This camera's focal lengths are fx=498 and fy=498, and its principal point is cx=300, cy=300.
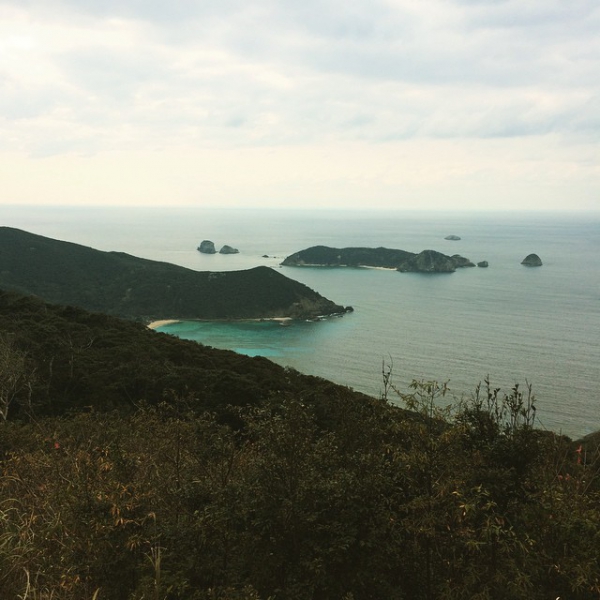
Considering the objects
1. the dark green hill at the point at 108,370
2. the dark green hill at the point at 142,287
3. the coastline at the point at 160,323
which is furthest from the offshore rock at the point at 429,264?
the dark green hill at the point at 108,370

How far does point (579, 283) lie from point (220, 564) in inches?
5284

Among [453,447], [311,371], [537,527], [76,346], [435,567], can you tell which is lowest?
[311,371]

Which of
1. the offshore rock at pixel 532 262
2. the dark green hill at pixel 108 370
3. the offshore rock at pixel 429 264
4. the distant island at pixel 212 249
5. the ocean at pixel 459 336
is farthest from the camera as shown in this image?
the distant island at pixel 212 249

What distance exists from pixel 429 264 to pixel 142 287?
8683cm

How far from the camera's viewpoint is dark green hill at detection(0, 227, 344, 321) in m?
94.9

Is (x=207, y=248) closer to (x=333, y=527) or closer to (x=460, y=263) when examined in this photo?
(x=460, y=263)

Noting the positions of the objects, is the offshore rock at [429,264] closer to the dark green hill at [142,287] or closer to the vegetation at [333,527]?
the dark green hill at [142,287]

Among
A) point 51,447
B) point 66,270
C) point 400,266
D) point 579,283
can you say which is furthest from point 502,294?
point 51,447

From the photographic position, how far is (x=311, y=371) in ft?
208

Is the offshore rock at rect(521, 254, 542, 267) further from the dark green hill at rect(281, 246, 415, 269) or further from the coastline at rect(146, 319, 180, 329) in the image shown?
the coastline at rect(146, 319, 180, 329)

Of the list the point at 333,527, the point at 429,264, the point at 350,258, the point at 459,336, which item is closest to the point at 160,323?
the point at 459,336

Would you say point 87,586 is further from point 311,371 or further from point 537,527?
point 311,371

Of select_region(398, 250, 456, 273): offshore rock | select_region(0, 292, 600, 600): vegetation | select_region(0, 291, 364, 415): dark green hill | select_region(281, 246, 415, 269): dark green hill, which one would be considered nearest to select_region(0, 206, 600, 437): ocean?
select_region(398, 250, 456, 273): offshore rock

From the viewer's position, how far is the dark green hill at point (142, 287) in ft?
311
